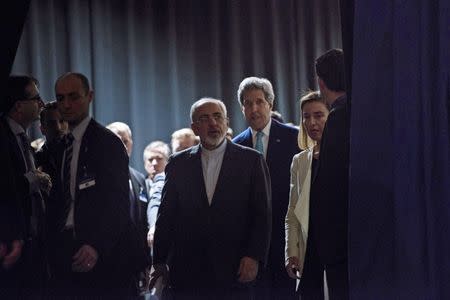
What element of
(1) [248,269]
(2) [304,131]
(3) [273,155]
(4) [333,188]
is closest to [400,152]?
(4) [333,188]

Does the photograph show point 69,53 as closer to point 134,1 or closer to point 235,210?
point 134,1

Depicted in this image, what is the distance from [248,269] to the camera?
3.71 metres

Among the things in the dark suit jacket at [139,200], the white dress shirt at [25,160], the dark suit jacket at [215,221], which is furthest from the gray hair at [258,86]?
the white dress shirt at [25,160]

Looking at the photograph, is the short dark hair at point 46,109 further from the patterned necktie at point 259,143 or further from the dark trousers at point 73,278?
the patterned necktie at point 259,143

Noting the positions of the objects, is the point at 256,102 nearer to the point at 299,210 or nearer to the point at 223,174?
the point at 223,174

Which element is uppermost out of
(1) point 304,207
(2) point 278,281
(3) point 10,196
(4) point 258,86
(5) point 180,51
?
(5) point 180,51

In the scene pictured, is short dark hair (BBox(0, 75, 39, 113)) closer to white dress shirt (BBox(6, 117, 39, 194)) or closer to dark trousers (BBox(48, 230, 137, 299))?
white dress shirt (BBox(6, 117, 39, 194))

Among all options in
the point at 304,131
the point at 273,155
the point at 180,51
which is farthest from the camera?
the point at 180,51

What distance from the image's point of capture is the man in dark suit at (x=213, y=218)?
12.3 ft

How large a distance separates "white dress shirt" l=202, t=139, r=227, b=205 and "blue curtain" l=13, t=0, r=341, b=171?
2.82 metres

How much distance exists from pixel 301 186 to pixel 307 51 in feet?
11.3

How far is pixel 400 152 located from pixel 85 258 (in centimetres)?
151

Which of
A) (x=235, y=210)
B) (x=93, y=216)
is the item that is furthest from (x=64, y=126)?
(x=235, y=210)

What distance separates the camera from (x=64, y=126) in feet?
13.1
